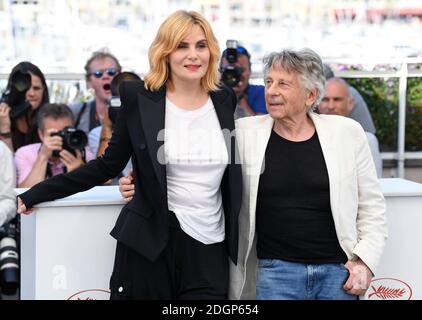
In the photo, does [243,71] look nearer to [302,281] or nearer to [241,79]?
[241,79]

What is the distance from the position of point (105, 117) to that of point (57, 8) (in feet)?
8.36

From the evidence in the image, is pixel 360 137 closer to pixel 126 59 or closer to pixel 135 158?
pixel 135 158

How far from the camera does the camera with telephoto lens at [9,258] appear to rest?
429cm

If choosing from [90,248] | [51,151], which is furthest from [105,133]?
[90,248]

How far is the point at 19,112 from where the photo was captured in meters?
5.86

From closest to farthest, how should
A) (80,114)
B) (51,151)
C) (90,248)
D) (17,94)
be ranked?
(90,248), (51,151), (17,94), (80,114)

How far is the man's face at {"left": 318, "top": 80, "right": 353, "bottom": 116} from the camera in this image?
18.4 feet

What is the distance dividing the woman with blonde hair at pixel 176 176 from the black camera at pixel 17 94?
2.82 metres

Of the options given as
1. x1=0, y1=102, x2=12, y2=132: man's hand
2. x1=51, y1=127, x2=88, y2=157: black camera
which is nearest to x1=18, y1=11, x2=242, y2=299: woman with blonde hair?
x1=51, y1=127, x2=88, y2=157: black camera

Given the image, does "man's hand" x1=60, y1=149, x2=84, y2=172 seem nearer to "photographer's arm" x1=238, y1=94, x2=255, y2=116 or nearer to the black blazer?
"photographer's arm" x1=238, y1=94, x2=255, y2=116

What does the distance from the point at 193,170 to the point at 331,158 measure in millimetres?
539

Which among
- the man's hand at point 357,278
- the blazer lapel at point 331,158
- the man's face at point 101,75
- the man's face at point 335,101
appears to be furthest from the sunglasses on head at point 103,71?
the man's hand at point 357,278

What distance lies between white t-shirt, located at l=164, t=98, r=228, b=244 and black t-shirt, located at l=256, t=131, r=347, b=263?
20 centimetres
